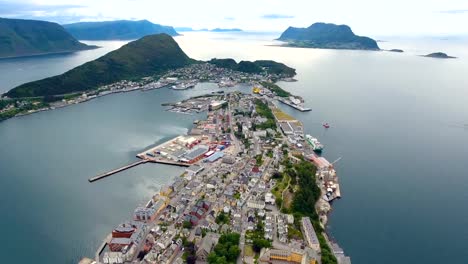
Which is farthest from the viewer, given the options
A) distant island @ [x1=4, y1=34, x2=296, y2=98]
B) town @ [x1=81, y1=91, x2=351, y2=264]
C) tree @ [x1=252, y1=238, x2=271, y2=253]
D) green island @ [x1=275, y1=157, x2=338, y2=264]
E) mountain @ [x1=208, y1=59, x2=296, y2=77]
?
mountain @ [x1=208, y1=59, x2=296, y2=77]

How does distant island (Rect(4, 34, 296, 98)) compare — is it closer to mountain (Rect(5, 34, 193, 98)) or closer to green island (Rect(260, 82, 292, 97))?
mountain (Rect(5, 34, 193, 98))

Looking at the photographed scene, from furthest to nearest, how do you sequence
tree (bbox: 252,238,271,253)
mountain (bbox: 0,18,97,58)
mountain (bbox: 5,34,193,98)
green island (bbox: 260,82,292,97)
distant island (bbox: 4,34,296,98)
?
mountain (bbox: 0,18,97,58)
green island (bbox: 260,82,292,97)
distant island (bbox: 4,34,296,98)
mountain (bbox: 5,34,193,98)
tree (bbox: 252,238,271,253)

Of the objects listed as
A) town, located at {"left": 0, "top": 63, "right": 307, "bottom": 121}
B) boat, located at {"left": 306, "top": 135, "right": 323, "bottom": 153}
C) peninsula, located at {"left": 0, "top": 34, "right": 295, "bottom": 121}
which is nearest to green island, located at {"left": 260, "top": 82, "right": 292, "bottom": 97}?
town, located at {"left": 0, "top": 63, "right": 307, "bottom": 121}

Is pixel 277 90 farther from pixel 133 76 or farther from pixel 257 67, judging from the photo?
pixel 133 76

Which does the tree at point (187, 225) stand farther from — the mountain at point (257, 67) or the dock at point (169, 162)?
the mountain at point (257, 67)

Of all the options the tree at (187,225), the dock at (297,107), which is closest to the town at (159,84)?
the dock at (297,107)

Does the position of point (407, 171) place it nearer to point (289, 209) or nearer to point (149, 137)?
point (289, 209)

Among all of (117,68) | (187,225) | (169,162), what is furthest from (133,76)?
(187,225)
